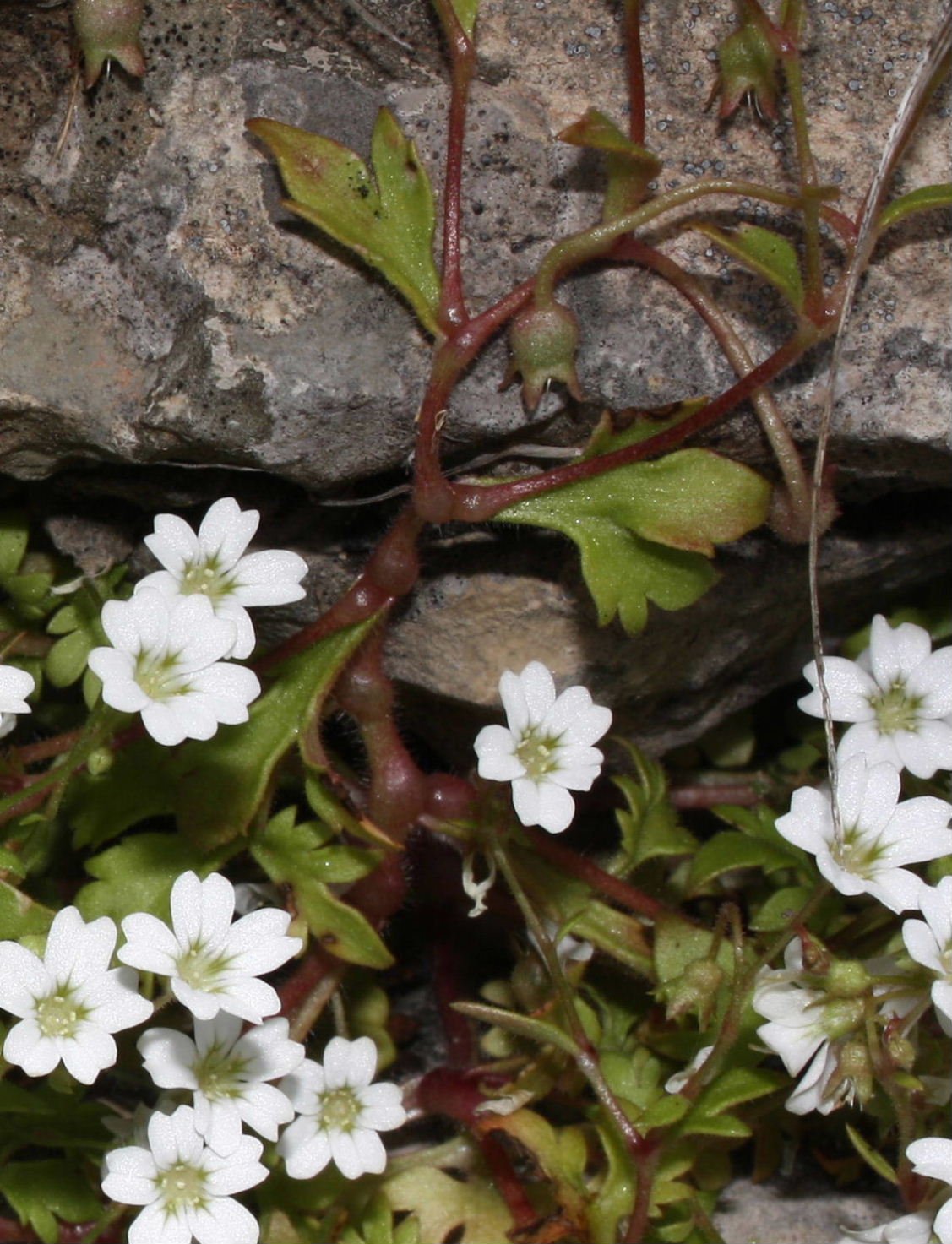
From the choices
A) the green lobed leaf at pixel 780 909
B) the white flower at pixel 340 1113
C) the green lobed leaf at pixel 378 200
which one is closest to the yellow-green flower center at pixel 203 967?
the white flower at pixel 340 1113

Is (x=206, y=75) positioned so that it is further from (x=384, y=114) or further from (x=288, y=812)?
(x=288, y=812)

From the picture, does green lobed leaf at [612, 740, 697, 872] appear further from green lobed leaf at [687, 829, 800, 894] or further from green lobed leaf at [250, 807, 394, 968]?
green lobed leaf at [250, 807, 394, 968]

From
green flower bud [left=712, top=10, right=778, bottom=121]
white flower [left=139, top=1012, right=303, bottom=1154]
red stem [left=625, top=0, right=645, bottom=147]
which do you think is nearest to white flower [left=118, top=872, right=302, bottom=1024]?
white flower [left=139, top=1012, right=303, bottom=1154]

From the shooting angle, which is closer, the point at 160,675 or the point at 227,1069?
the point at 160,675

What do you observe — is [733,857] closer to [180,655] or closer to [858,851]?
[858,851]

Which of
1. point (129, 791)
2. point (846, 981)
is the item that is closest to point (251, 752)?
point (129, 791)

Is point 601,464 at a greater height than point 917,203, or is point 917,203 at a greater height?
point 917,203
